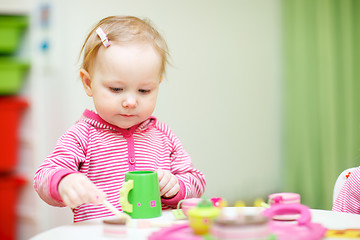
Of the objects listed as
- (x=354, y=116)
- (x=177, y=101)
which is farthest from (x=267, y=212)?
(x=354, y=116)

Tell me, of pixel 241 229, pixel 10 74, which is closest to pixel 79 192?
pixel 241 229

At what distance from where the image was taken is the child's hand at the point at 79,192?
84cm

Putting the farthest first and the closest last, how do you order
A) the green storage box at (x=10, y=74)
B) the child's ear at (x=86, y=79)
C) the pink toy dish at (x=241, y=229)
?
the green storage box at (x=10, y=74) → the child's ear at (x=86, y=79) → the pink toy dish at (x=241, y=229)

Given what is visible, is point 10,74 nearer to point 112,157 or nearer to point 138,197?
point 112,157

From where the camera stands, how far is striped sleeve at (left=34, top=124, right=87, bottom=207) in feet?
2.98

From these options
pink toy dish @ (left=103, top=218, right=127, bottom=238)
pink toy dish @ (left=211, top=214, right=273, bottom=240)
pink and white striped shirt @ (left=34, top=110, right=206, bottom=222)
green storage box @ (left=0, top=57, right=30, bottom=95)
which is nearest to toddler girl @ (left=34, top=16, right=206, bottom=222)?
pink and white striped shirt @ (left=34, top=110, right=206, bottom=222)

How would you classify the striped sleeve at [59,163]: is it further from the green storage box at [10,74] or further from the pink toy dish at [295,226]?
the green storage box at [10,74]

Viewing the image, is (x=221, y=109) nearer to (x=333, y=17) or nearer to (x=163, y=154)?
(x=333, y=17)

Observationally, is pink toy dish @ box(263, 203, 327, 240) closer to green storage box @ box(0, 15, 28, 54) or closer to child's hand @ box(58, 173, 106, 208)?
child's hand @ box(58, 173, 106, 208)

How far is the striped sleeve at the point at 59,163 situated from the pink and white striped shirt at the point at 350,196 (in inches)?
23.7

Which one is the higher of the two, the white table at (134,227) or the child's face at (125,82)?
the child's face at (125,82)

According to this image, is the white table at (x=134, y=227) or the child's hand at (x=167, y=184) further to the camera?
the child's hand at (x=167, y=184)

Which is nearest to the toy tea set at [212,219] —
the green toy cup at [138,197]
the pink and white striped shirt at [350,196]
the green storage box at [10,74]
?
the green toy cup at [138,197]

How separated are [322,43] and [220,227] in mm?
2600
